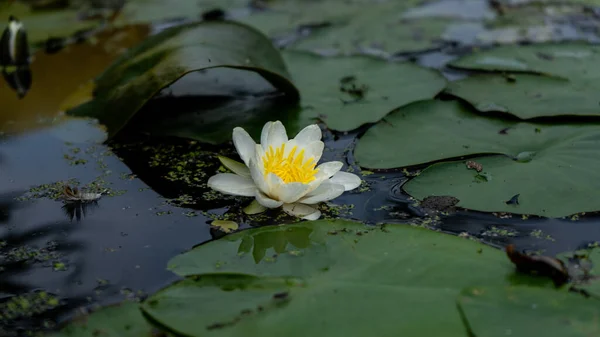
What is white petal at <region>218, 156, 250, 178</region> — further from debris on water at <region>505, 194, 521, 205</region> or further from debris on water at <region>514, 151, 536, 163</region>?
debris on water at <region>514, 151, 536, 163</region>

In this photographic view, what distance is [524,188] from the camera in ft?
7.87

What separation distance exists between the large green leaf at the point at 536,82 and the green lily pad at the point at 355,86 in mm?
206

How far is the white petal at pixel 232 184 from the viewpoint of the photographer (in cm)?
235

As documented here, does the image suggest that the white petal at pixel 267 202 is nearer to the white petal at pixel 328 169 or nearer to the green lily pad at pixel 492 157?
the white petal at pixel 328 169

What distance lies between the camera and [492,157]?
8.67ft

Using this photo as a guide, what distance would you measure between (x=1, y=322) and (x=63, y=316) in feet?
0.59

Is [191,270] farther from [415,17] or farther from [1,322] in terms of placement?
[415,17]

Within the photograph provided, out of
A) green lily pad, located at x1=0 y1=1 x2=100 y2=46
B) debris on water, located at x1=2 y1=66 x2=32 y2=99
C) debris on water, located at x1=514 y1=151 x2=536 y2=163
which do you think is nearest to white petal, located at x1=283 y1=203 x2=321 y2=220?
debris on water, located at x1=514 y1=151 x2=536 y2=163

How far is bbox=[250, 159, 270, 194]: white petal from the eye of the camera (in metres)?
2.27

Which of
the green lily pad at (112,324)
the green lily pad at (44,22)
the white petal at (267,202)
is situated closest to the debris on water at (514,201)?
the white petal at (267,202)

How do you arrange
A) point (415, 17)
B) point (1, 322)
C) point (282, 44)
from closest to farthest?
1. point (1, 322)
2. point (282, 44)
3. point (415, 17)

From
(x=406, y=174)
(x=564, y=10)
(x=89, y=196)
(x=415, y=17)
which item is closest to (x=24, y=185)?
(x=89, y=196)

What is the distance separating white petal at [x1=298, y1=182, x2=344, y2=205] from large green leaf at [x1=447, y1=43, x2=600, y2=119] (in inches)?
43.8

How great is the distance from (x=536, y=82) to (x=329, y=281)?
6.68 ft
